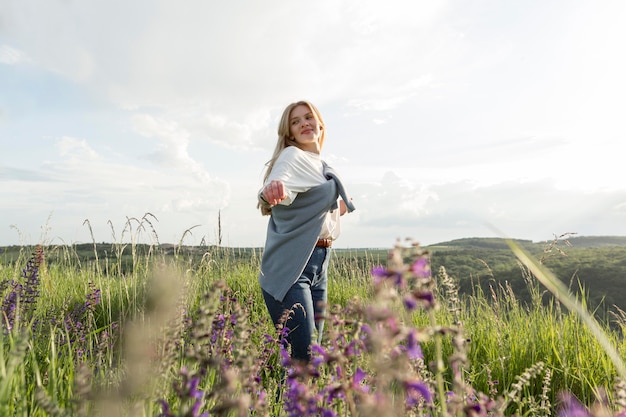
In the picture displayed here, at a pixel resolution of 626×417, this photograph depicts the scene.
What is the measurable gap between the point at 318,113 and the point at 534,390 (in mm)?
3116

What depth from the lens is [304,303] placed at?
325 centimetres

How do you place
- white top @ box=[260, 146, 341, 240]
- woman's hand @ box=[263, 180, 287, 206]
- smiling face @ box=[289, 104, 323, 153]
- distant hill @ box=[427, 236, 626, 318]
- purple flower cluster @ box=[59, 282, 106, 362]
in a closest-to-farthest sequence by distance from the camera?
woman's hand @ box=[263, 180, 287, 206] → white top @ box=[260, 146, 341, 240] → purple flower cluster @ box=[59, 282, 106, 362] → smiling face @ box=[289, 104, 323, 153] → distant hill @ box=[427, 236, 626, 318]

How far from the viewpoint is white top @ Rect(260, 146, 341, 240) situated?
322cm

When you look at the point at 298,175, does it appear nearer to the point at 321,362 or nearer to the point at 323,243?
the point at 323,243

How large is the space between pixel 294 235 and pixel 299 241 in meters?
0.06

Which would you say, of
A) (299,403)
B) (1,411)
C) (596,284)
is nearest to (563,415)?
(299,403)

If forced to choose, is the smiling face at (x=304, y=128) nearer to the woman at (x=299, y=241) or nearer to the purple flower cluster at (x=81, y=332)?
the woman at (x=299, y=241)

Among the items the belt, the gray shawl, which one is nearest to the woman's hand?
the gray shawl

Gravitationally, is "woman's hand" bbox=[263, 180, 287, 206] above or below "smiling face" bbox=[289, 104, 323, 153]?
below

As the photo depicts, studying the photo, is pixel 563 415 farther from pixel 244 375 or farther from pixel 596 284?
pixel 596 284

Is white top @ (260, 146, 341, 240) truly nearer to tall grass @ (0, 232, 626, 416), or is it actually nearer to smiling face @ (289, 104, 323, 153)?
smiling face @ (289, 104, 323, 153)

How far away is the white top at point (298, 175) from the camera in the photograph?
3225 millimetres

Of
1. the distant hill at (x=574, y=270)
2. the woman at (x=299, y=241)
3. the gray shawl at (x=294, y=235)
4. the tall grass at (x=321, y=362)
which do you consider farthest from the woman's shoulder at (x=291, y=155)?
the distant hill at (x=574, y=270)

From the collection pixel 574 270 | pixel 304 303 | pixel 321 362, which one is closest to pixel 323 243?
pixel 304 303
